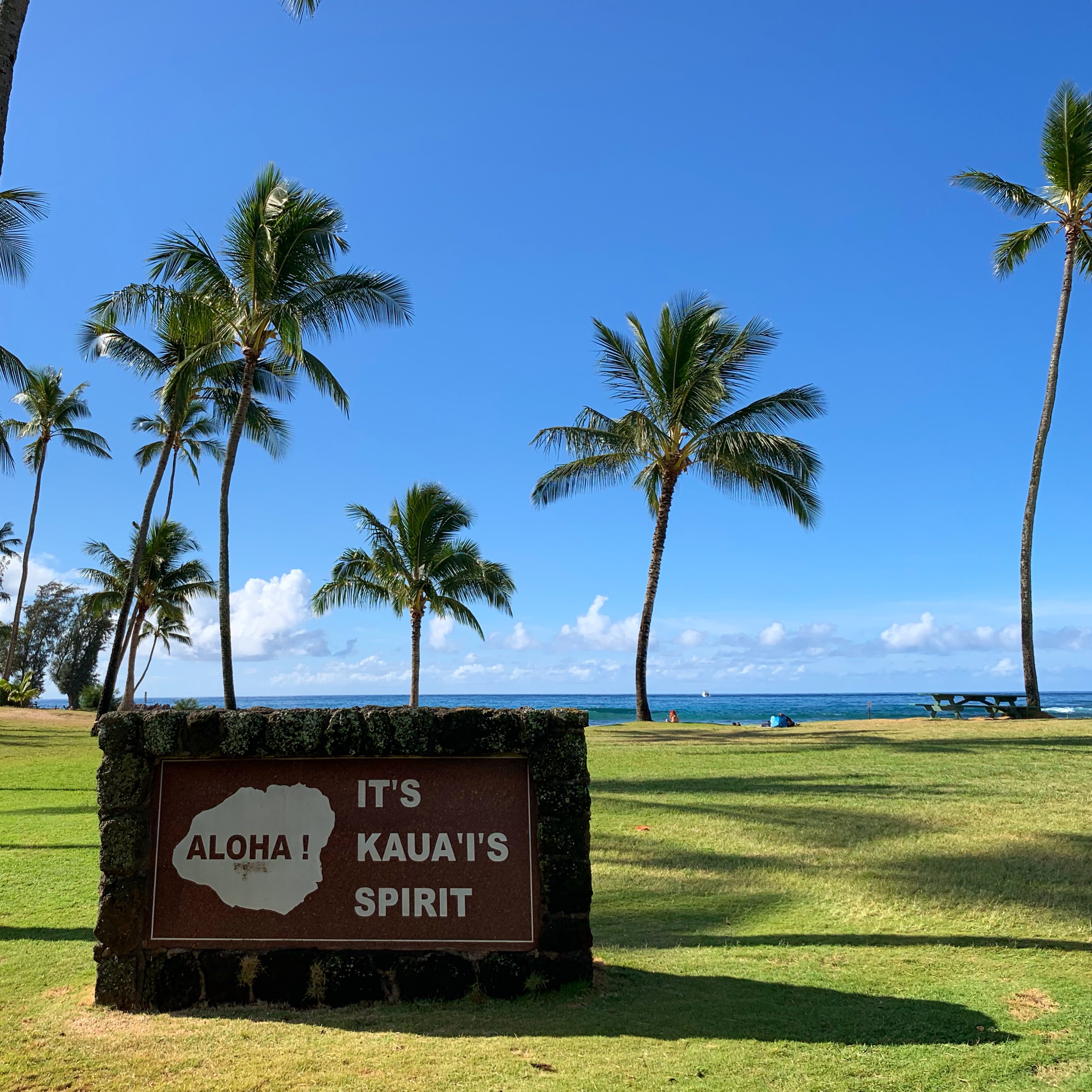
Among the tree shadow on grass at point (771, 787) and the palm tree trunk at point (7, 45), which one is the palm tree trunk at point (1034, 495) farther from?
the palm tree trunk at point (7, 45)

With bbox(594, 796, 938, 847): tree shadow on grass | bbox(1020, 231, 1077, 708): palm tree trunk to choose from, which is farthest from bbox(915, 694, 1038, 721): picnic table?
bbox(594, 796, 938, 847): tree shadow on grass

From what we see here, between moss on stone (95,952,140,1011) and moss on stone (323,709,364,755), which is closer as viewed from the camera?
moss on stone (95,952,140,1011)

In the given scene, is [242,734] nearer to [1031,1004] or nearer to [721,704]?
[1031,1004]

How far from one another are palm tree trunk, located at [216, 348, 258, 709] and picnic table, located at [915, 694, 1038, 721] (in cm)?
1447

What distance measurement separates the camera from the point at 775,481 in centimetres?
2192

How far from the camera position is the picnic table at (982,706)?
19.0 m

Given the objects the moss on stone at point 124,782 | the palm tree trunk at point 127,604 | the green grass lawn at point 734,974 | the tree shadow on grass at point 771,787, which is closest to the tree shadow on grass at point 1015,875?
the green grass lawn at point 734,974

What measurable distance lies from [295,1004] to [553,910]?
131 cm

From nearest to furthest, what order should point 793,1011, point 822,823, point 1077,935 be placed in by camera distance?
point 793,1011 → point 1077,935 → point 822,823

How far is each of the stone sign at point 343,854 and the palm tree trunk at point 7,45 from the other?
379 centimetres

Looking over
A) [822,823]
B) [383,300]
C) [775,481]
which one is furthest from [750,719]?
[822,823]

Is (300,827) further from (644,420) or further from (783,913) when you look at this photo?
(644,420)

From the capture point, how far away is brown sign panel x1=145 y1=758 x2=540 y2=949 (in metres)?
4.51

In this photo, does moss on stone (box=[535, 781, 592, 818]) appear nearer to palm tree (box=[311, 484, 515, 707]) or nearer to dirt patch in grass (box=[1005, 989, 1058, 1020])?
dirt patch in grass (box=[1005, 989, 1058, 1020])
